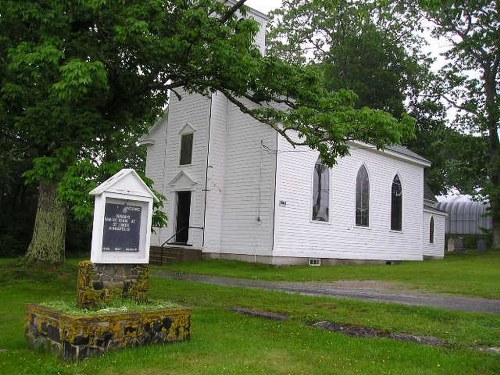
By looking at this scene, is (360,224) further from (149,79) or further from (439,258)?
(149,79)

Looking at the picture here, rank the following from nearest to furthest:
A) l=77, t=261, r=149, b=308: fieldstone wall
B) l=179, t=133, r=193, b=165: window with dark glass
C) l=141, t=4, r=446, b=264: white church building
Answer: l=77, t=261, r=149, b=308: fieldstone wall < l=141, t=4, r=446, b=264: white church building < l=179, t=133, r=193, b=165: window with dark glass

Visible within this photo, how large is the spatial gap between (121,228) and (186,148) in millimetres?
17699

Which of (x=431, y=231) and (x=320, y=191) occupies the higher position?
(x=320, y=191)

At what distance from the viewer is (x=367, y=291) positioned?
13.8 metres

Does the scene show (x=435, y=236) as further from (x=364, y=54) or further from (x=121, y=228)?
(x=121, y=228)

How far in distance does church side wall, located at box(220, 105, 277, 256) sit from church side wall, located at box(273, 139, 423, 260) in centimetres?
44

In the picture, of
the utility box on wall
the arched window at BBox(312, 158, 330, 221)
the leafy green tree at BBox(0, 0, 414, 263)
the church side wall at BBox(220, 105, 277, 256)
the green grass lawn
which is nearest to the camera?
the green grass lawn

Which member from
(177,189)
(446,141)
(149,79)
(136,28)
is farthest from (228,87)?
(446,141)

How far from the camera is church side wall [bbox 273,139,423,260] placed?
71.8 ft

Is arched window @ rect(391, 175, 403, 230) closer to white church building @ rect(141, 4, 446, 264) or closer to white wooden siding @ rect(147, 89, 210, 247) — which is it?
white church building @ rect(141, 4, 446, 264)

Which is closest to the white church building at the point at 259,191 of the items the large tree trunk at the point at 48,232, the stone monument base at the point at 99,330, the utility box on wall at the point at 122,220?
the large tree trunk at the point at 48,232

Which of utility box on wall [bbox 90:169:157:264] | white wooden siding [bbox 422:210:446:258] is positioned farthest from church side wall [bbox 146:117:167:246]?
utility box on wall [bbox 90:169:157:264]

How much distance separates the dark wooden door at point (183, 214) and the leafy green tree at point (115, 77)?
10.2 metres

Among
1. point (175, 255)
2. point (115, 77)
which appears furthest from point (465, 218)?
point (115, 77)
